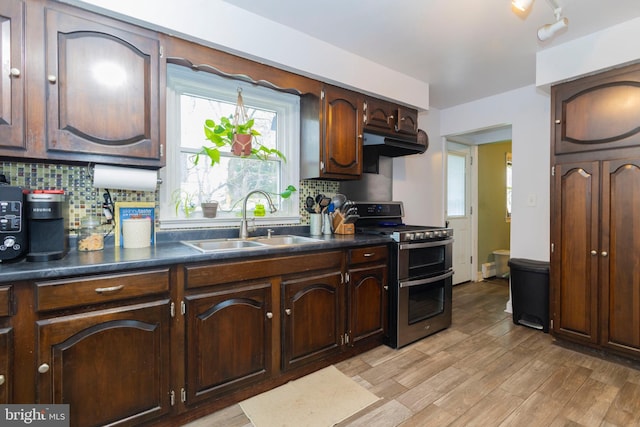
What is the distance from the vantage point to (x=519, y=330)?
2896mm

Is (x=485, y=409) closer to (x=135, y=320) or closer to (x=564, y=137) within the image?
(x=135, y=320)

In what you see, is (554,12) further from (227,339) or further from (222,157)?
(227,339)

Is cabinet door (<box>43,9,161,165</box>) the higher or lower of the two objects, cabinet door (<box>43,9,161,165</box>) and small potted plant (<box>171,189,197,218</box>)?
the higher

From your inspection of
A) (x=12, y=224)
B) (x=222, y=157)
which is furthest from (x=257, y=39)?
(x=12, y=224)

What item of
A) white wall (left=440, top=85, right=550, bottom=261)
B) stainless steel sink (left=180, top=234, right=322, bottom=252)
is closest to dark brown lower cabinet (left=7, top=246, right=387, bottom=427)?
stainless steel sink (left=180, top=234, right=322, bottom=252)

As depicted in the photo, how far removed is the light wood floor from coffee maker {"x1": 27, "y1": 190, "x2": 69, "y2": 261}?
1167 mm

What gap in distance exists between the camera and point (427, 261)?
105 inches

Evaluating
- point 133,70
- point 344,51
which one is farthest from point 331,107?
point 133,70

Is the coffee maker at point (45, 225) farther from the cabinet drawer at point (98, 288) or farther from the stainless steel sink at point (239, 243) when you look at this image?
the stainless steel sink at point (239, 243)

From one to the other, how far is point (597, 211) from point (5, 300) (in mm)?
3569

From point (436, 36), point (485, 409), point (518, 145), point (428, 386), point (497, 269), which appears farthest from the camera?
point (497, 269)

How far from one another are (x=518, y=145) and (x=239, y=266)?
→ 10.6 feet

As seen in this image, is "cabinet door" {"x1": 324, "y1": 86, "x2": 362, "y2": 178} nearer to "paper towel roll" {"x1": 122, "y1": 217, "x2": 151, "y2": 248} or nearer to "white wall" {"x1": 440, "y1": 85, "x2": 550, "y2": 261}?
"paper towel roll" {"x1": 122, "y1": 217, "x2": 151, "y2": 248}

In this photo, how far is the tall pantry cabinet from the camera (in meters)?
2.21
